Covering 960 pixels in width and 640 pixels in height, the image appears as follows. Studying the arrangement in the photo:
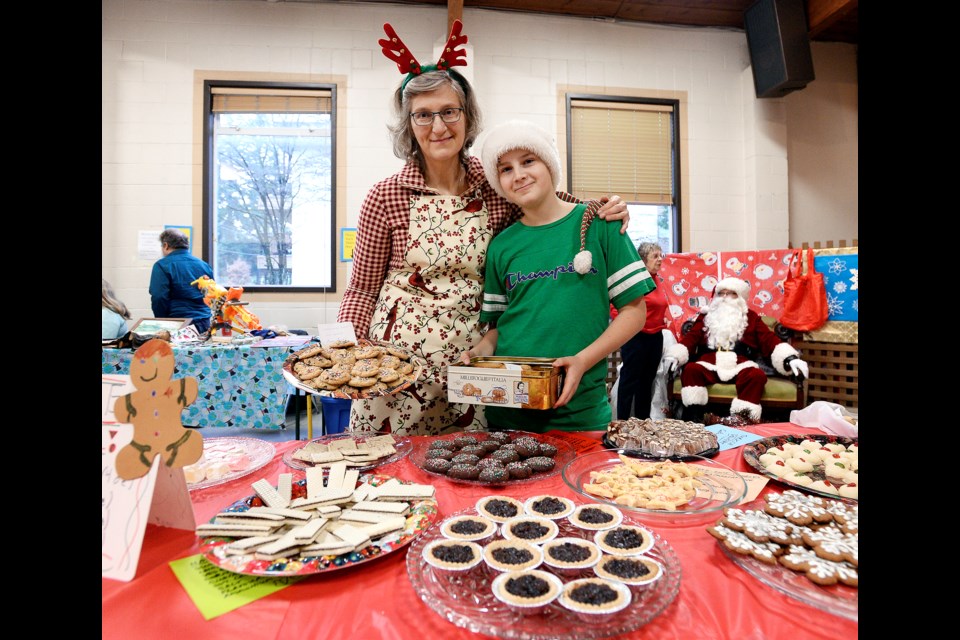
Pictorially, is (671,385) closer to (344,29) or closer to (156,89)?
(344,29)

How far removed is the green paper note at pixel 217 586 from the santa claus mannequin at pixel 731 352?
3555 millimetres

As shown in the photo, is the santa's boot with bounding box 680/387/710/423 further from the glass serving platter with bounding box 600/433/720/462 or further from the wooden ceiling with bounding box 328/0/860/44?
the wooden ceiling with bounding box 328/0/860/44

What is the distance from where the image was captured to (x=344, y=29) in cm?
467

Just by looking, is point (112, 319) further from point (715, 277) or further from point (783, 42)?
point (783, 42)

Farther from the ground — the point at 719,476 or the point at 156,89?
the point at 156,89

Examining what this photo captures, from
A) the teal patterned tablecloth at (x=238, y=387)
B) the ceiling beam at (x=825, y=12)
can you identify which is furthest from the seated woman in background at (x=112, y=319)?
the ceiling beam at (x=825, y=12)

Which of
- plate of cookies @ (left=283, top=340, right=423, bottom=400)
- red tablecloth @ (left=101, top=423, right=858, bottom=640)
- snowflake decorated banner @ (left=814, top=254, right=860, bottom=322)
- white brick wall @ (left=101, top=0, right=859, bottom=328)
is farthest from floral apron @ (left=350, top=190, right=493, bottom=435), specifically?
snowflake decorated banner @ (left=814, top=254, right=860, bottom=322)

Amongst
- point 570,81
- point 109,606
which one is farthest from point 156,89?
point 109,606

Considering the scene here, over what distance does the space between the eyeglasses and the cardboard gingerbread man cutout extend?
1.15m

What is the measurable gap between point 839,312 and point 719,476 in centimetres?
390

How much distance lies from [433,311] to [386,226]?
35 cm

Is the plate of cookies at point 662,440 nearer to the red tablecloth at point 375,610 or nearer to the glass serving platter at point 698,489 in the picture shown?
the glass serving platter at point 698,489

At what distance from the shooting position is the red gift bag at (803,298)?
13.1 feet

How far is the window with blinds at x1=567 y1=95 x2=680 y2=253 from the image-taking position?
16.5 ft
